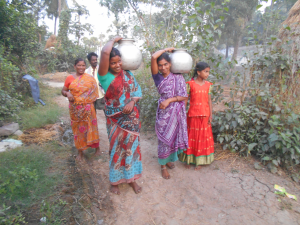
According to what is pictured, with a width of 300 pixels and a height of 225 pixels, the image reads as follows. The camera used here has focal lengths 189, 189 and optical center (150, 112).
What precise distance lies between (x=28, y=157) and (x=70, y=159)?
24.5 inches

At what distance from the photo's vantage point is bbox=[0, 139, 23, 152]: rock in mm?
3258

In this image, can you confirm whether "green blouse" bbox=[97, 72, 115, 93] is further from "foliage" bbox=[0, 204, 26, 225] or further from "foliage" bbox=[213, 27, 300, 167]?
"foliage" bbox=[213, 27, 300, 167]

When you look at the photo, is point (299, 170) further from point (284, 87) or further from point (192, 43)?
point (192, 43)

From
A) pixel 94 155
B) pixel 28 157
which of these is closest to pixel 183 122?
pixel 94 155

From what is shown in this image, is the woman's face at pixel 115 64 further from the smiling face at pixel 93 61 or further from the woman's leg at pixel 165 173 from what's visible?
the smiling face at pixel 93 61

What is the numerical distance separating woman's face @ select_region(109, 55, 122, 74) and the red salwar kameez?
1.23 metres

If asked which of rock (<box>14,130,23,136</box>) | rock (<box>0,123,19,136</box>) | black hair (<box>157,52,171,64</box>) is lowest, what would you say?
rock (<box>14,130,23,136</box>)

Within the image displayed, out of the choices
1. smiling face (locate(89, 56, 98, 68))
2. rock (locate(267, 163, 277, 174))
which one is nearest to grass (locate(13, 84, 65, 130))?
smiling face (locate(89, 56, 98, 68))

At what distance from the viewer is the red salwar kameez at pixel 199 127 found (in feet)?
9.35

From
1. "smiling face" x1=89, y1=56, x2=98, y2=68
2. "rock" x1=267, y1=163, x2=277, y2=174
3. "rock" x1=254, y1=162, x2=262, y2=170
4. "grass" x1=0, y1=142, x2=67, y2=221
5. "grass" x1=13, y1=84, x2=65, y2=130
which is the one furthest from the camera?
"grass" x1=13, y1=84, x2=65, y2=130

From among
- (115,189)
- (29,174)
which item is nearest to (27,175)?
(29,174)

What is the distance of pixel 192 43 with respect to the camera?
11.6 feet

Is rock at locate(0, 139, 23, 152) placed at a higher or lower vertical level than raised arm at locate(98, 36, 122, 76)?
lower

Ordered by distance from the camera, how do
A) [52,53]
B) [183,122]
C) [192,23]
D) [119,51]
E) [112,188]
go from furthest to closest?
[52,53]
[192,23]
[183,122]
[112,188]
[119,51]
